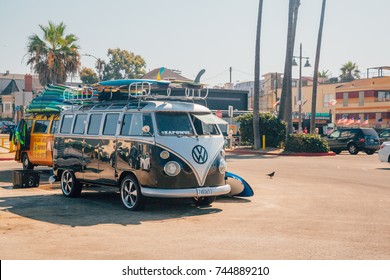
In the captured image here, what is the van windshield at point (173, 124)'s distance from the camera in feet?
39.8

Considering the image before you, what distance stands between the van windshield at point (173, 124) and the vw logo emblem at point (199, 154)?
38 cm

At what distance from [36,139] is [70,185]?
6.40 metres

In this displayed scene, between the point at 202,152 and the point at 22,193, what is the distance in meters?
5.72

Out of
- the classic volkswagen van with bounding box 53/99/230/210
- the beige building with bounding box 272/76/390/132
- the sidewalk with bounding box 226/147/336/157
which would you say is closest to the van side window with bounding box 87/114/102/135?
the classic volkswagen van with bounding box 53/99/230/210

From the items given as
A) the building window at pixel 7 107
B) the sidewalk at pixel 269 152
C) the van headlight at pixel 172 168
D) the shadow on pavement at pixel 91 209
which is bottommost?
the sidewalk at pixel 269 152

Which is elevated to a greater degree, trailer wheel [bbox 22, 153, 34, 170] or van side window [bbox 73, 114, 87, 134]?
van side window [bbox 73, 114, 87, 134]

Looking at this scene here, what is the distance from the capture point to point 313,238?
9.44 m

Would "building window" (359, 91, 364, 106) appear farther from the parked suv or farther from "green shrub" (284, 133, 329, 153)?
"green shrub" (284, 133, 329, 153)

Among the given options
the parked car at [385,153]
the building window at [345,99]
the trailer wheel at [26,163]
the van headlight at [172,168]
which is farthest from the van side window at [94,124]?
the building window at [345,99]

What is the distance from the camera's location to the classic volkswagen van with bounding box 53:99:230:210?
11.8m

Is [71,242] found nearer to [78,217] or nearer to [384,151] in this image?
[78,217]

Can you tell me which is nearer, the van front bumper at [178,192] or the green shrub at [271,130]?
the van front bumper at [178,192]

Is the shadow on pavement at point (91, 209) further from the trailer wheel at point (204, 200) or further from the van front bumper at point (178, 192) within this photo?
the van front bumper at point (178, 192)
